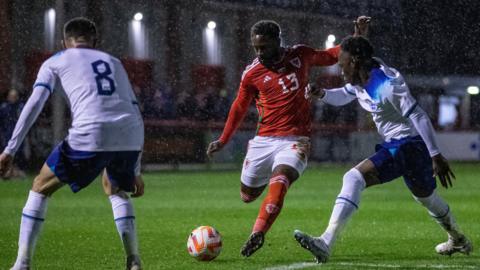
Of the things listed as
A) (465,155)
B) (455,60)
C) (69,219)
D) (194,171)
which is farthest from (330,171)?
(455,60)

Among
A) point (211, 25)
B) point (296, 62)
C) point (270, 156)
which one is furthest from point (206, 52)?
point (270, 156)

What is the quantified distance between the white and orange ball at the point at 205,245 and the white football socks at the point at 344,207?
1043 millimetres

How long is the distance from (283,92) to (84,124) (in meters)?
2.56

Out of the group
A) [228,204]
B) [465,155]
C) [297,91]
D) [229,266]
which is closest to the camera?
[229,266]

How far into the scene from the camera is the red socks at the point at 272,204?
27.0 ft

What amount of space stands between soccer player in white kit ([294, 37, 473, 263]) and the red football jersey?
44 cm

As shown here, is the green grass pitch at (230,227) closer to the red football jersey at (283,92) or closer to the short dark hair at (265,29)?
the red football jersey at (283,92)

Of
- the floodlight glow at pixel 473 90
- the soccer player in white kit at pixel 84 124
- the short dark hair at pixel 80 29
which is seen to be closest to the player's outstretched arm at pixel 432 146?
the soccer player in white kit at pixel 84 124

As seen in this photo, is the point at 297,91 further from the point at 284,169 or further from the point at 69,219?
the point at 69,219

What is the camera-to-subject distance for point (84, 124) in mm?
7113

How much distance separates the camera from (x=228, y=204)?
15906mm

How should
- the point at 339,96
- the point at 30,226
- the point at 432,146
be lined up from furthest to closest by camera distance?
the point at 339,96
the point at 432,146
the point at 30,226

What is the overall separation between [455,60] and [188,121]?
64.3 feet

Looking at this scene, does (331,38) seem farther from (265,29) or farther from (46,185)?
(46,185)
